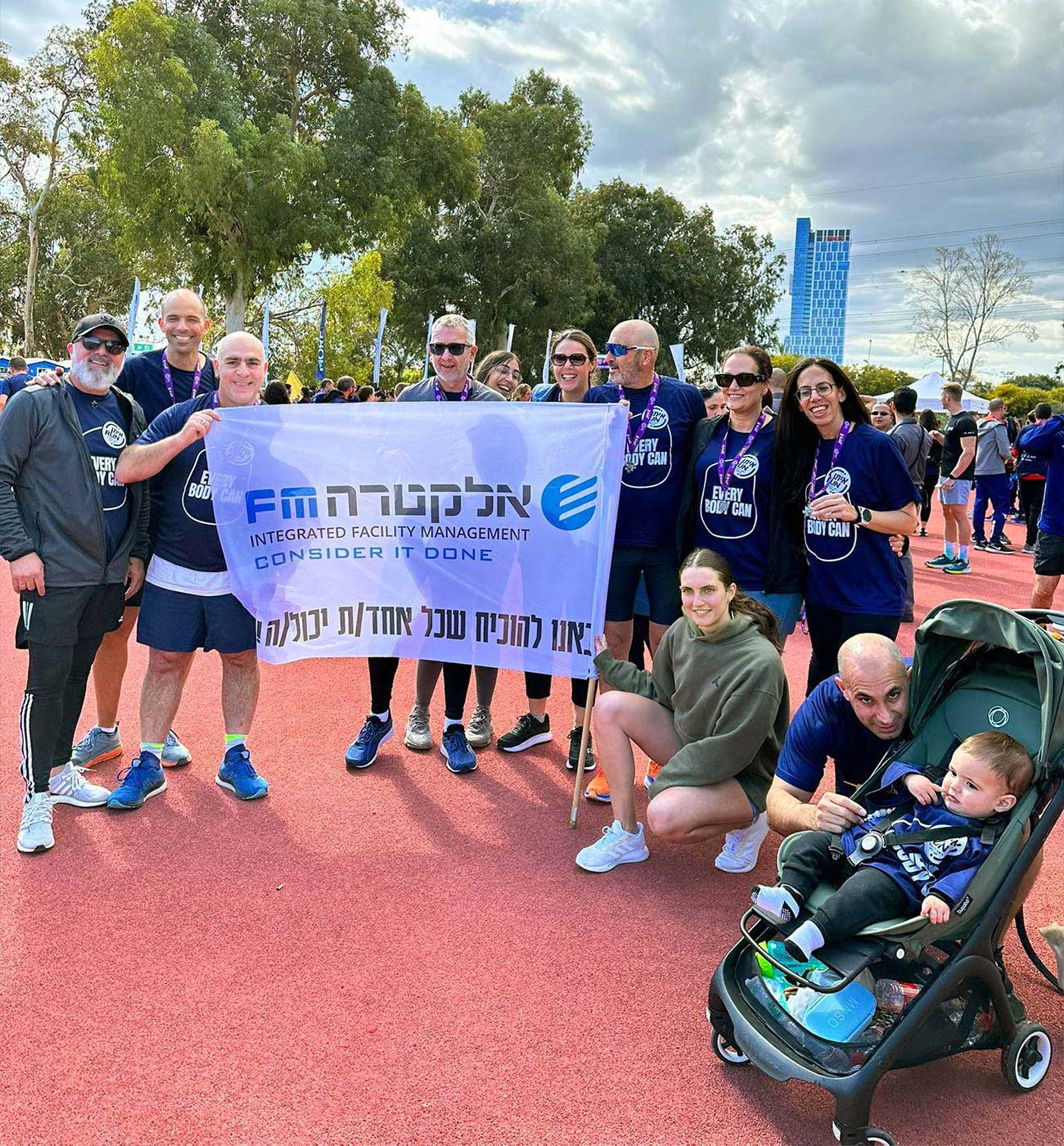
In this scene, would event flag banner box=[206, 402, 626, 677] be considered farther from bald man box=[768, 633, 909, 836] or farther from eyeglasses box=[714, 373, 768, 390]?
bald man box=[768, 633, 909, 836]

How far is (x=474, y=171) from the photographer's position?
2633cm

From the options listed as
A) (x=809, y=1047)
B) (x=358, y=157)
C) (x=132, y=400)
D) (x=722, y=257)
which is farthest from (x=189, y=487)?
(x=722, y=257)

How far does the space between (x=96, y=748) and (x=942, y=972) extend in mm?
4206

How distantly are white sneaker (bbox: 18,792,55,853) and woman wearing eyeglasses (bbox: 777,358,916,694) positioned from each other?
3.57 meters

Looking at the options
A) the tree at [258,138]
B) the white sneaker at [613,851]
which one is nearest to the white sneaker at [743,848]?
the white sneaker at [613,851]

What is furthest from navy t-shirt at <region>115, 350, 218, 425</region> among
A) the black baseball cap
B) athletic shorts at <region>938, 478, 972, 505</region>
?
athletic shorts at <region>938, 478, 972, 505</region>

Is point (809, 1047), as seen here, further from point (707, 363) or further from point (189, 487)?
point (707, 363)

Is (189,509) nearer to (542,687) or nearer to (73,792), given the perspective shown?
(73,792)

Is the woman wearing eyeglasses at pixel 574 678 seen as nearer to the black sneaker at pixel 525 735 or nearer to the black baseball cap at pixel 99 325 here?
the black sneaker at pixel 525 735

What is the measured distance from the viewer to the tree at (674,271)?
38594mm

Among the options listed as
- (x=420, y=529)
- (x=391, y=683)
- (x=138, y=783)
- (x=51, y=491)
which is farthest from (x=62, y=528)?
(x=391, y=683)

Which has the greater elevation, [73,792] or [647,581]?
[647,581]

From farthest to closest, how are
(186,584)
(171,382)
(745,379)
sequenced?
(171,382) < (186,584) < (745,379)

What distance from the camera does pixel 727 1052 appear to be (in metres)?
2.80
